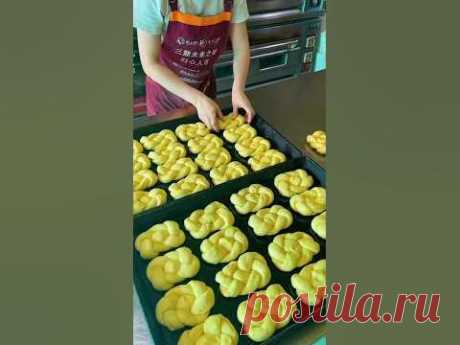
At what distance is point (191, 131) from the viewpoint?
1.34m

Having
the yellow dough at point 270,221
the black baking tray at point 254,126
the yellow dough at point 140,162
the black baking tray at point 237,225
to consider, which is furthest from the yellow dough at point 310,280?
the yellow dough at point 140,162

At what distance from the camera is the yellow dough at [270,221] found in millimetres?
1021

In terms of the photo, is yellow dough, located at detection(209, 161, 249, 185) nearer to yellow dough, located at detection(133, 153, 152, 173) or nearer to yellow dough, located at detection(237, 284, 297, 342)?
yellow dough, located at detection(133, 153, 152, 173)

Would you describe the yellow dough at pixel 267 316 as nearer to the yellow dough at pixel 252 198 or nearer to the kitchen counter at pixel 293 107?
the yellow dough at pixel 252 198

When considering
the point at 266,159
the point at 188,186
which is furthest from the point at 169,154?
the point at 266,159

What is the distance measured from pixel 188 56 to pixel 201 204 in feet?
2.01

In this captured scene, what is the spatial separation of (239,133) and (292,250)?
0.52m

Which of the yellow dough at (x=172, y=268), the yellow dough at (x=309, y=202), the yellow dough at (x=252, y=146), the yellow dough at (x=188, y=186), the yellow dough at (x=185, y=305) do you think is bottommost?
the yellow dough at (x=185, y=305)

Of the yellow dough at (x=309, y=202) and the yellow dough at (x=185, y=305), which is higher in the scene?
the yellow dough at (x=309, y=202)

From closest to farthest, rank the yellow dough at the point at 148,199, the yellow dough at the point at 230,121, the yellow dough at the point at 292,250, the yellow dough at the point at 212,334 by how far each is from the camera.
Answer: the yellow dough at the point at 212,334
the yellow dough at the point at 292,250
the yellow dough at the point at 148,199
the yellow dough at the point at 230,121

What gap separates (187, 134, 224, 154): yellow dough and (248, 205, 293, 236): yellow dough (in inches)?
13.0

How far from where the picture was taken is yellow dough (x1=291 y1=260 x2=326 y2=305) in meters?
0.89

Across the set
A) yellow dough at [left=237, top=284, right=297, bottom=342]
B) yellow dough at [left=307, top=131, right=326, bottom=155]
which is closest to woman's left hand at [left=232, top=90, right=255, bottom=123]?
yellow dough at [left=307, top=131, right=326, bottom=155]

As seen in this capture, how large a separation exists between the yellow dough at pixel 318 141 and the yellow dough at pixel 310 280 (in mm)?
458
